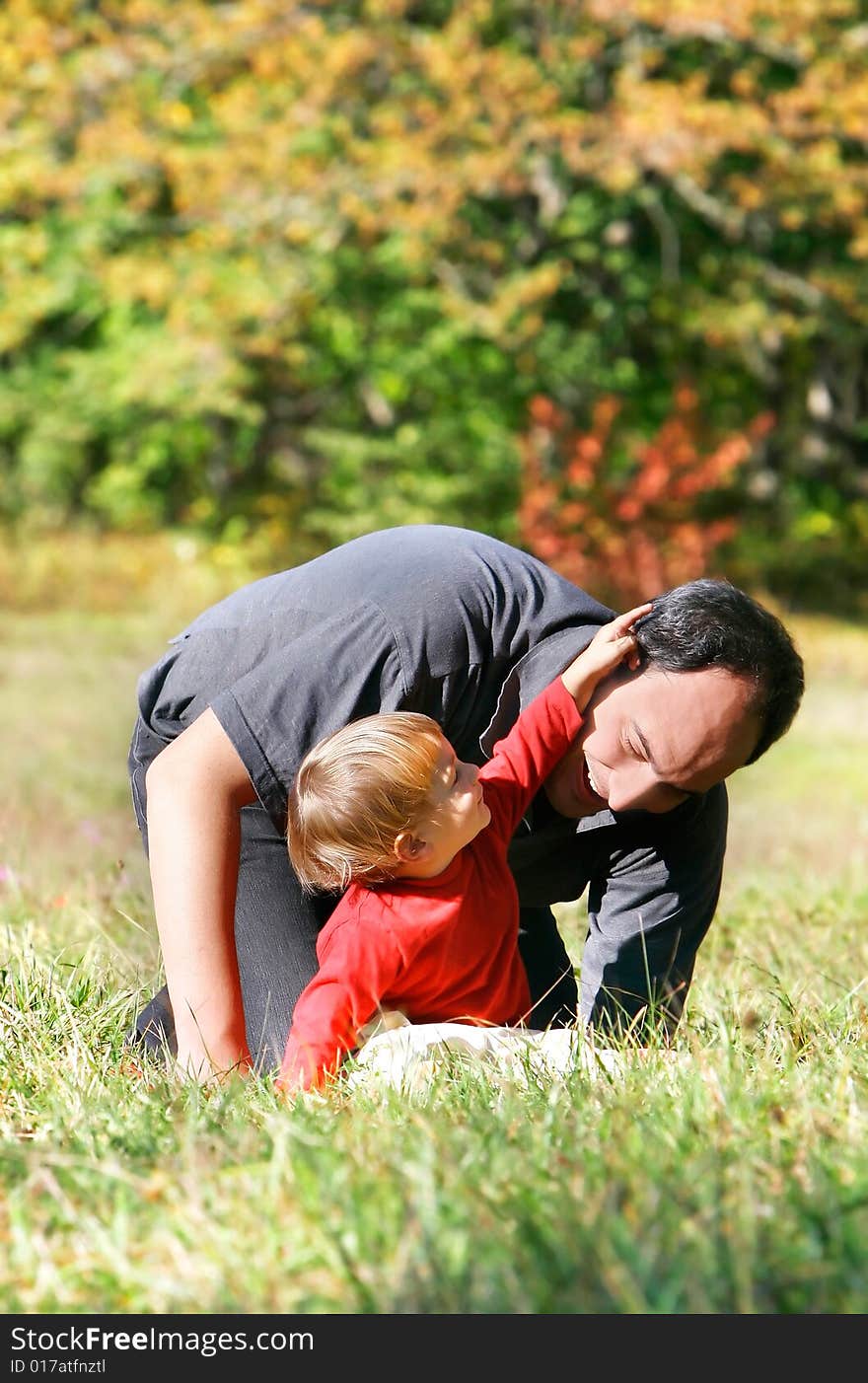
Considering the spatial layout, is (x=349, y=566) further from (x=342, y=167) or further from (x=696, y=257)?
(x=696, y=257)

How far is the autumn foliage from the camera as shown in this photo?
1426 centimetres

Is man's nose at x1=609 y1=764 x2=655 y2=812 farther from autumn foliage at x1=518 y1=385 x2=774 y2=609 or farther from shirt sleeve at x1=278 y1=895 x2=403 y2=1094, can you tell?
autumn foliage at x1=518 y1=385 x2=774 y2=609

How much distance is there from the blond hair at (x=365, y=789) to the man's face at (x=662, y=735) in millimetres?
352

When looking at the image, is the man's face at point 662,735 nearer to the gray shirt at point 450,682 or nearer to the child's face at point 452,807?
the gray shirt at point 450,682

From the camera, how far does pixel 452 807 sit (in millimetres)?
2715

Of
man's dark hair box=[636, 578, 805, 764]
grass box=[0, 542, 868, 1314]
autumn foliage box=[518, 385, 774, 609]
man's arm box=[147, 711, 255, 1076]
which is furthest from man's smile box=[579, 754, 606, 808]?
autumn foliage box=[518, 385, 774, 609]

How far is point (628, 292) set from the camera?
15.2 meters

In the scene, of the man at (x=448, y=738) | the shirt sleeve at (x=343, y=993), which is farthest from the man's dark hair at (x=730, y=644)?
the shirt sleeve at (x=343, y=993)

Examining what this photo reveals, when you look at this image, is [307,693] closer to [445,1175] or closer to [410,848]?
[410,848]

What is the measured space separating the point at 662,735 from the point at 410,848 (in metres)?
A: 0.52

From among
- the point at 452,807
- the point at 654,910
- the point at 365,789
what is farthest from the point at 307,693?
the point at 654,910

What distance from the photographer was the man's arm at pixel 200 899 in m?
2.60
